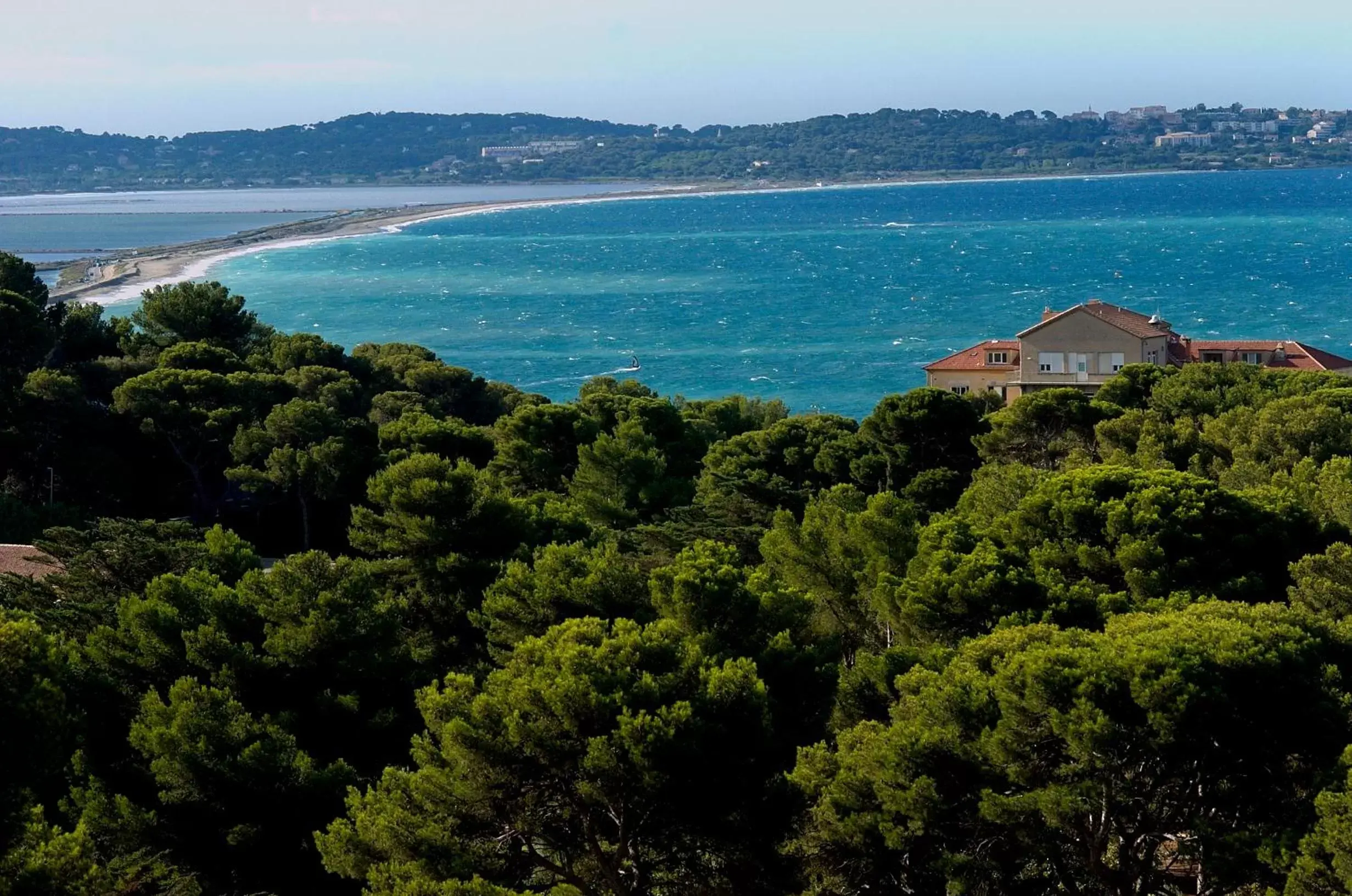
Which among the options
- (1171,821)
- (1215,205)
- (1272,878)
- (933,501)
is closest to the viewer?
(1272,878)

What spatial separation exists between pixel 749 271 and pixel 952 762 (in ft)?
348

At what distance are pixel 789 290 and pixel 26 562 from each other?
3327 inches

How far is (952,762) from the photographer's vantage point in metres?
12.8

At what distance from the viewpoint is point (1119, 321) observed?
149 feet

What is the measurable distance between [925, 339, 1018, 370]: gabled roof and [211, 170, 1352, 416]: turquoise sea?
11731 millimetres

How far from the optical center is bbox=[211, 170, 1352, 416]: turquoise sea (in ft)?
243

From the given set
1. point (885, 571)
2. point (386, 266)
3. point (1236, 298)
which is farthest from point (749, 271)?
point (885, 571)

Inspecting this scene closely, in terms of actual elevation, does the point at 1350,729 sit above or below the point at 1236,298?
above

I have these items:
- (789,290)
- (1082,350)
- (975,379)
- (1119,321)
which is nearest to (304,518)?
(975,379)

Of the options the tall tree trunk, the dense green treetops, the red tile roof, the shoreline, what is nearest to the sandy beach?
the shoreline

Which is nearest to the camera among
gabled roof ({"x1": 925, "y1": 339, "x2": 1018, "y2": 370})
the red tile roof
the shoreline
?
the red tile roof

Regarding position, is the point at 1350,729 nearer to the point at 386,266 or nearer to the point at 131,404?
the point at 131,404

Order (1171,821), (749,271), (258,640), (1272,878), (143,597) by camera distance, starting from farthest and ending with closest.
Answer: (749,271) → (143,597) → (258,640) → (1171,821) → (1272,878)

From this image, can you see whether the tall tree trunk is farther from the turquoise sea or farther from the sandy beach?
the sandy beach
